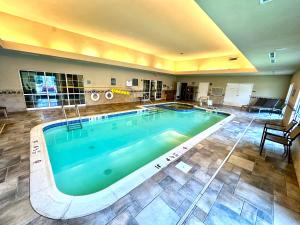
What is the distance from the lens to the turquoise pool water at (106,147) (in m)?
2.62

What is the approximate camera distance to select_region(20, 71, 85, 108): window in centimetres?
600

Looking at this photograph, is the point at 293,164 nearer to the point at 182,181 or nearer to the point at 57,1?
the point at 182,181

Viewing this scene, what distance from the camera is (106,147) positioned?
3.88 meters

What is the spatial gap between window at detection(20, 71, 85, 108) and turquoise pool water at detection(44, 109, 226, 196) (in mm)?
2880

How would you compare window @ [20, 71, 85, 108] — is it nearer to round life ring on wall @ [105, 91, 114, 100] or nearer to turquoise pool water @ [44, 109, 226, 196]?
round life ring on wall @ [105, 91, 114, 100]

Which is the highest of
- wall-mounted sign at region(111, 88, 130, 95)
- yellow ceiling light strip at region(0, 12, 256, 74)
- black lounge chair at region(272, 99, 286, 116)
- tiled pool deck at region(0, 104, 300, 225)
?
yellow ceiling light strip at region(0, 12, 256, 74)

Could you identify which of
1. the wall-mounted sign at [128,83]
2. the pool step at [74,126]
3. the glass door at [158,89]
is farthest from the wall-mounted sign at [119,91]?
the pool step at [74,126]

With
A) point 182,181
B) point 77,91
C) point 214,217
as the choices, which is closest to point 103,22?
point 77,91

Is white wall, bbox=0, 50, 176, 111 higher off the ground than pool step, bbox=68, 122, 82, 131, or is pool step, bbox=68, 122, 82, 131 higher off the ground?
white wall, bbox=0, 50, 176, 111

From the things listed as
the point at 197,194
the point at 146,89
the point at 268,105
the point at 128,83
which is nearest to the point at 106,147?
the point at 197,194

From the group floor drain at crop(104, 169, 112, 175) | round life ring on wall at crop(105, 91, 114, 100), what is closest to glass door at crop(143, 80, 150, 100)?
round life ring on wall at crop(105, 91, 114, 100)

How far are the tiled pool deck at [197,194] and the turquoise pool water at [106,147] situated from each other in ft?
2.50

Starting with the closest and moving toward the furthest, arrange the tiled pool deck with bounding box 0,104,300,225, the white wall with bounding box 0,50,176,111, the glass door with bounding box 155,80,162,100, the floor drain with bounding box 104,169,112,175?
1. the tiled pool deck with bounding box 0,104,300,225
2. the floor drain with bounding box 104,169,112,175
3. the white wall with bounding box 0,50,176,111
4. the glass door with bounding box 155,80,162,100

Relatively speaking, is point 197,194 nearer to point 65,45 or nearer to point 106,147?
point 106,147
